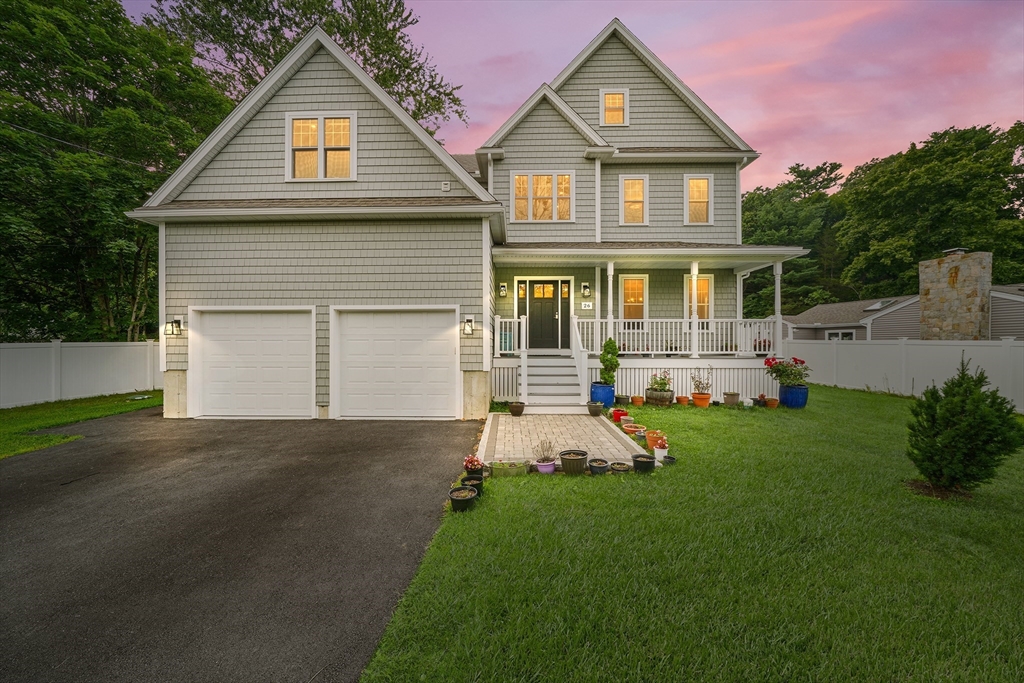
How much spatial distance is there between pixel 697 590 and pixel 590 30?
54.4ft

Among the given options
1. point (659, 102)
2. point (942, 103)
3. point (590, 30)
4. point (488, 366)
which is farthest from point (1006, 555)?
point (942, 103)

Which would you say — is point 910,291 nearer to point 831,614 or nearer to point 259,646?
point 831,614

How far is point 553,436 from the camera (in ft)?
21.3

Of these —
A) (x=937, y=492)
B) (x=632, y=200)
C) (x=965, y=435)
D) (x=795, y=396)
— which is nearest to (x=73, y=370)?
(x=632, y=200)

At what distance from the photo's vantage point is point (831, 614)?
2393 mm

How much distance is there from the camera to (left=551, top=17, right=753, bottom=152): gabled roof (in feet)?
38.9

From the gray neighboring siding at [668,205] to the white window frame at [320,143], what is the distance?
731cm

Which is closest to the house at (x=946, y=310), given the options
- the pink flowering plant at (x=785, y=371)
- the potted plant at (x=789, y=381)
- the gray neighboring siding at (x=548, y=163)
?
the pink flowering plant at (x=785, y=371)

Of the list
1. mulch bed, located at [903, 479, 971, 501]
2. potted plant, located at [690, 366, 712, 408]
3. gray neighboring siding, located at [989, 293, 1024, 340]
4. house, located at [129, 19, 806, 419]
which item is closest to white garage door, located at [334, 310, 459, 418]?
house, located at [129, 19, 806, 419]

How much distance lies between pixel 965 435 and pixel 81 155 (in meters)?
19.6

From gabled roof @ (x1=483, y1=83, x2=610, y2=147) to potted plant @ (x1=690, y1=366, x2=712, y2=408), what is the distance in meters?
7.09

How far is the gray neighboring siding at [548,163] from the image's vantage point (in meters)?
11.6

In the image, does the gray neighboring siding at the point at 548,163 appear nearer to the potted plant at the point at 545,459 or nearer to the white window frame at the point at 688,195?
the white window frame at the point at 688,195

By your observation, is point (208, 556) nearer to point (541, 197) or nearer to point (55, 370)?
point (541, 197)
